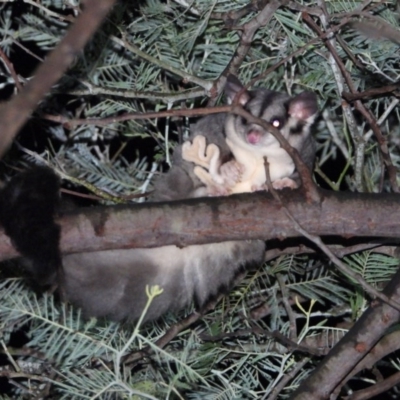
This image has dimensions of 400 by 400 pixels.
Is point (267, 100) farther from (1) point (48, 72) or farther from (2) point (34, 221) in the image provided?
(1) point (48, 72)

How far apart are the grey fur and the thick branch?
0.36 m

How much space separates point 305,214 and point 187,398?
1.14m

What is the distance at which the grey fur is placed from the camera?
309 centimetres

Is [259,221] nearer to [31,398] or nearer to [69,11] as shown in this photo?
[31,398]

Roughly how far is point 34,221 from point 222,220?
1.98 ft

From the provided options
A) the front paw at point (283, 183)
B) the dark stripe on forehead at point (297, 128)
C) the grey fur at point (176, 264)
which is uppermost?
the dark stripe on forehead at point (297, 128)

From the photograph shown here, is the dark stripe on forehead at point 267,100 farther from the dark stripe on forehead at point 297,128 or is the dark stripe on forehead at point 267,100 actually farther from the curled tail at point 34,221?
the curled tail at point 34,221

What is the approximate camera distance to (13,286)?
12.0 feet

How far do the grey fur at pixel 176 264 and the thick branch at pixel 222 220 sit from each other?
1.18 ft

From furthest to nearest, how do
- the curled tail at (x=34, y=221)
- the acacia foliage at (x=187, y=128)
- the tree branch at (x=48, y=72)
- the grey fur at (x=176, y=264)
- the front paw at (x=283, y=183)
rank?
1. the acacia foliage at (x=187, y=128)
2. the front paw at (x=283, y=183)
3. the grey fur at (x=176, y=264)
4. the curled tail at (x=34, y=221)
5. the tree branch at (x=48, y=72)

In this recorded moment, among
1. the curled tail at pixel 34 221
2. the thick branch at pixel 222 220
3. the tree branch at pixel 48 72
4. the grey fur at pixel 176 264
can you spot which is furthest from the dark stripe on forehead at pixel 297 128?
the tree branch at pixel 48 72

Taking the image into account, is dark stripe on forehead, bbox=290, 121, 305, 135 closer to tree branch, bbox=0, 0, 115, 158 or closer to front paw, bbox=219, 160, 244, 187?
front paw, bbox=219, 160, 244, 187

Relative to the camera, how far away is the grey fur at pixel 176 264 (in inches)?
122

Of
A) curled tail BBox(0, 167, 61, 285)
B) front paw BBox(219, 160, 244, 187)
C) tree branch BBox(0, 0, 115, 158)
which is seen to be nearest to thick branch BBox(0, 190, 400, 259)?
curled tail BBox(0, 167, 61, 285)
